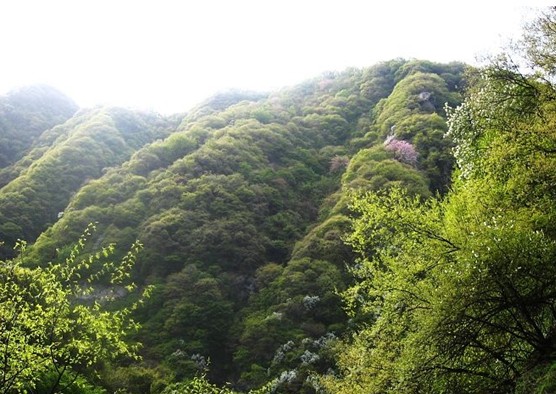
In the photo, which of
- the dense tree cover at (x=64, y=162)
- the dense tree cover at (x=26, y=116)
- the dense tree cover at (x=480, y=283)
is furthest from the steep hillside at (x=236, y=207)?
the dense tree cover at (x=480, y=283)

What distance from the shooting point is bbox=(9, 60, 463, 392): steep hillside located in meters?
42.7

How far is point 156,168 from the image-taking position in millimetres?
71438

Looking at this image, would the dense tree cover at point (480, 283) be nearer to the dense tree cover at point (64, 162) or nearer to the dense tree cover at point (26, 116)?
the dense tree cover at point (64, 162)

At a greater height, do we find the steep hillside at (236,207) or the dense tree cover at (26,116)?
the dense tree cover at (26,116)

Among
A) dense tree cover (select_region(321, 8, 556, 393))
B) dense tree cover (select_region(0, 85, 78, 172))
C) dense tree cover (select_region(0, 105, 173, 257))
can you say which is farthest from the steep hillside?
dense tree cover (select_region(321, 8, 556, 393))

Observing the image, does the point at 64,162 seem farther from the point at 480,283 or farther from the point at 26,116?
the point at 480,283

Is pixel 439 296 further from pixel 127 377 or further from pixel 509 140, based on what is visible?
pixel 127 377

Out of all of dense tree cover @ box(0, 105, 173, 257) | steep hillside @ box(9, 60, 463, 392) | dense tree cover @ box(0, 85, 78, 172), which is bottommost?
steep hillside @ box(9, 60, 463, 392)

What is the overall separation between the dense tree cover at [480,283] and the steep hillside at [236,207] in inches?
387

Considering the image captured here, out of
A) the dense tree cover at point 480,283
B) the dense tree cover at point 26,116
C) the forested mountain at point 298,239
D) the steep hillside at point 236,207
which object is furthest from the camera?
the dense tree cover at point 26,116

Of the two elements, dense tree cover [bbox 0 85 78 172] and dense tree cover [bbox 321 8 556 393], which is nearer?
dense tree cover [bbox 321 8 556 393]

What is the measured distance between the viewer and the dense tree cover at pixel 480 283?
14453 mm

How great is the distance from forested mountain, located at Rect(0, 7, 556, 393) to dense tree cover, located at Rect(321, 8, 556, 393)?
3.6 inches

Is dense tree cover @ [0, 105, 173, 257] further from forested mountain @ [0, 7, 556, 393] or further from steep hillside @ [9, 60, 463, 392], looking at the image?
forested mountain @ [0, 7, 556, 393]
